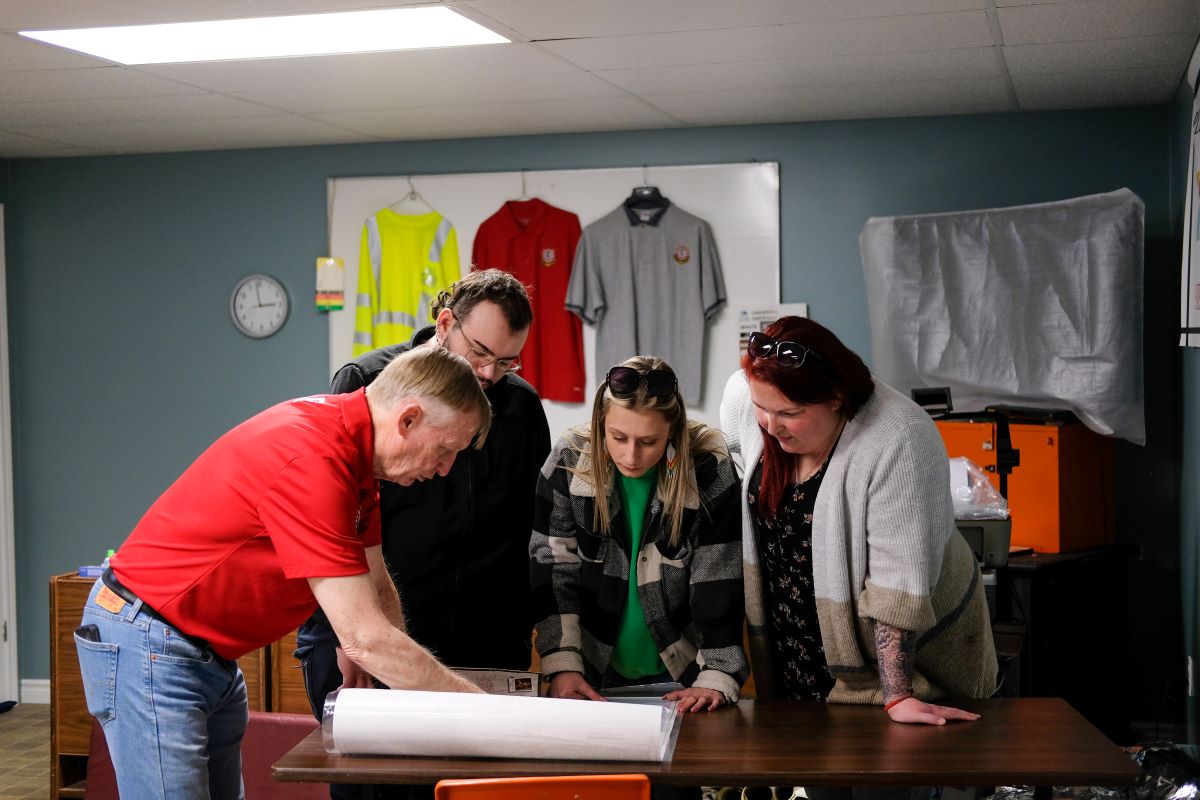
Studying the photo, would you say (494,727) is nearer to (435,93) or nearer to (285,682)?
(285,682)

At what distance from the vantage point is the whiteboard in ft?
16.5

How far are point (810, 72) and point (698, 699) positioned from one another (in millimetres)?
2488

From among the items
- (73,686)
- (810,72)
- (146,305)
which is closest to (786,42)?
(810,72)

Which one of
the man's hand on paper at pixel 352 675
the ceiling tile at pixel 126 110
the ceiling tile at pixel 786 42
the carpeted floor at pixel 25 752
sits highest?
the ceiling tile at pixel 126 110

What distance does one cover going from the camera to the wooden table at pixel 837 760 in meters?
1.81

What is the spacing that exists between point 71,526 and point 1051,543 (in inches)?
171

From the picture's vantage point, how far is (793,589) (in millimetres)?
2264

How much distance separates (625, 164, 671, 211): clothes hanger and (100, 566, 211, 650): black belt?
3.40m

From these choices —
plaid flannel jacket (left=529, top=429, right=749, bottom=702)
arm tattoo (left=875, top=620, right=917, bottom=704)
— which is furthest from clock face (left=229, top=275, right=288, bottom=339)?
arm tattoo (left=875, top=620, right=917, bottom=704)

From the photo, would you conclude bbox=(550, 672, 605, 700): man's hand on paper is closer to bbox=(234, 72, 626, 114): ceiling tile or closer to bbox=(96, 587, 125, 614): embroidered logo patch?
bbox=(96, 587, 125, 614): embroidered logo patch

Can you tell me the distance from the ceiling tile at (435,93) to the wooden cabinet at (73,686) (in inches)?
71.6

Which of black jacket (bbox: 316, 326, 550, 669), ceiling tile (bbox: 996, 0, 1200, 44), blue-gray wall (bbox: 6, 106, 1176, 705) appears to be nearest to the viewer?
black jacket (bbox: 316, 326, 550, 669)

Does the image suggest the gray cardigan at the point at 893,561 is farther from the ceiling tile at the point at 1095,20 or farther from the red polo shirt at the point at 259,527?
the ceiling tile at the point at 1095,20

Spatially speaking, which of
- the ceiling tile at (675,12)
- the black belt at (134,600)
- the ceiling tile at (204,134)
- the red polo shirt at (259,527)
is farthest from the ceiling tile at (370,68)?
the black belt at (134,600)
